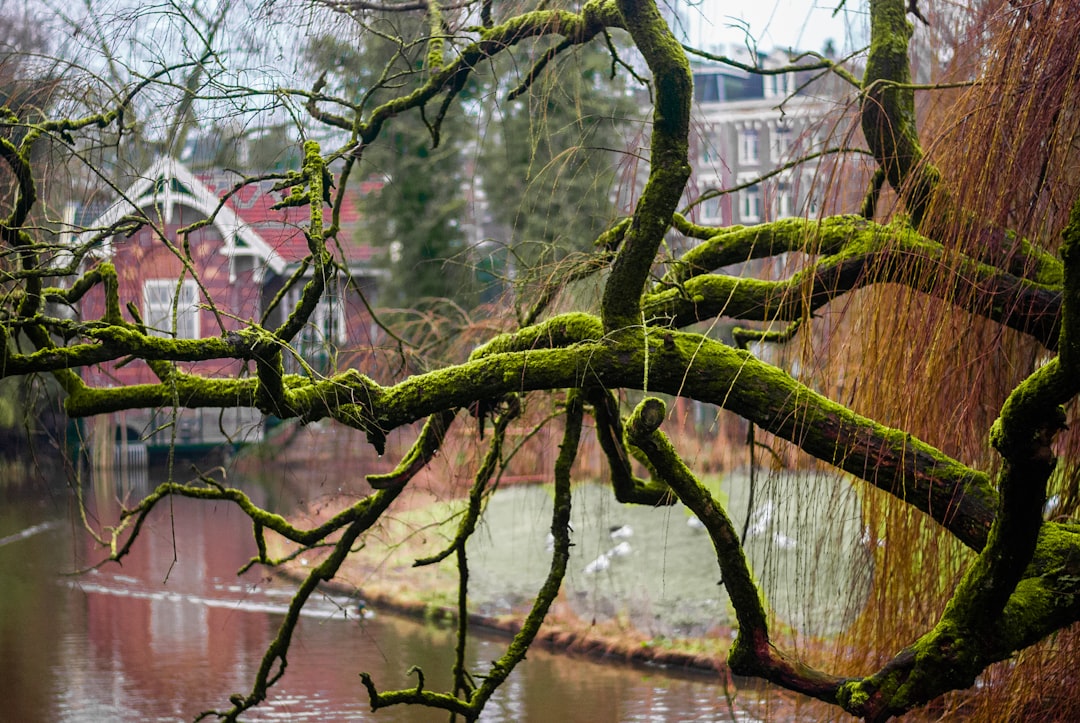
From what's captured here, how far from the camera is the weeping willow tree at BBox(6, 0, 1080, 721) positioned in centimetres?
248

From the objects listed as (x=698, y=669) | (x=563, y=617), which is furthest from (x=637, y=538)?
(x=698, y=669)

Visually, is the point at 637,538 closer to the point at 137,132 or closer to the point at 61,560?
the point at 61,560

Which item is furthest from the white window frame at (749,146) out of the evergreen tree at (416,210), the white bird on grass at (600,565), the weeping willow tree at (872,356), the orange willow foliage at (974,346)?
the orange willow foliage at (974,346)

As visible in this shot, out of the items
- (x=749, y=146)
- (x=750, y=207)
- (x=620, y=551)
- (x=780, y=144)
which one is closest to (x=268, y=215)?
(x=780, y=144)

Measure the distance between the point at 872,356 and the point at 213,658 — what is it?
6.15 metres

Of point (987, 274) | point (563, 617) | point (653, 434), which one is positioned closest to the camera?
point (653, 434)

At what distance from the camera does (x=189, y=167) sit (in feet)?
12.0

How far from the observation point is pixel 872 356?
3.06 meters

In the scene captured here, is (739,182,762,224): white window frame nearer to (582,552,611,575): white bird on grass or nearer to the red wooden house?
(582,552,611,575): white bird on grass

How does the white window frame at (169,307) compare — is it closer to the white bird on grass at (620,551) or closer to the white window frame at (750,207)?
the white bird on grass at (620,551)

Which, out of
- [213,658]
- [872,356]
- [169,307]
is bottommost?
[213,658]

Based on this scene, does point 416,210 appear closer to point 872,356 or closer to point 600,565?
point 600,565

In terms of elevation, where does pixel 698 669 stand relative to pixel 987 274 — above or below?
below

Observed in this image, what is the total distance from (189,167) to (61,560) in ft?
26.9
